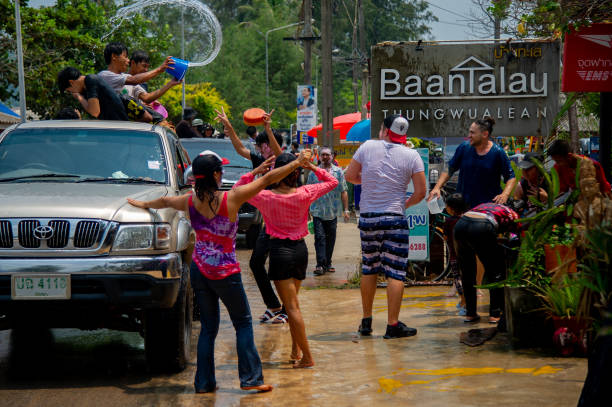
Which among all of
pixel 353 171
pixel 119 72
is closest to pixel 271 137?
pixel 353 171

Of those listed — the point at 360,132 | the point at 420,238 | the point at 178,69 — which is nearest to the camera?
the point at 178,69

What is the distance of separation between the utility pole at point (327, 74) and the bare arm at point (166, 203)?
1788 cm

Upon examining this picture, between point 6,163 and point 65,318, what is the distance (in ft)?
5.78

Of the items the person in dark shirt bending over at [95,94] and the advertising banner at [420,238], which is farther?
the advertising banner at [420,238]

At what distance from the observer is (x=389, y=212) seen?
7.77 meters

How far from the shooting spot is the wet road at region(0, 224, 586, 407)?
19.1ft

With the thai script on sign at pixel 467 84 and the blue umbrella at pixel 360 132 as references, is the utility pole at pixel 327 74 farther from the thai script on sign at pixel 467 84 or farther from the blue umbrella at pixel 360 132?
the thai script on sign at pixel 467 84

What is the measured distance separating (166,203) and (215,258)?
0.54m

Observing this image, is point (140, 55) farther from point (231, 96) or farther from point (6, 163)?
point (231, 96)

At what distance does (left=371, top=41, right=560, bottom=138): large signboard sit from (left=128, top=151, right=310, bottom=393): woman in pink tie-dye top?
528cm

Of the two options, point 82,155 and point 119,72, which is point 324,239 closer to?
point 119,72

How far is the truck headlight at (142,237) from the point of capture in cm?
608

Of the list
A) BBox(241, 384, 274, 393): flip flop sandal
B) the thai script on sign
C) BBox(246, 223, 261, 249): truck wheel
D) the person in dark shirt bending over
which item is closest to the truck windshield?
the person in dark shirt bending over

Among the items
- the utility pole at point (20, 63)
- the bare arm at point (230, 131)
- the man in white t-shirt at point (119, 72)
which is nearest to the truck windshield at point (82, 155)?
the bare arm at point (230, 131)
